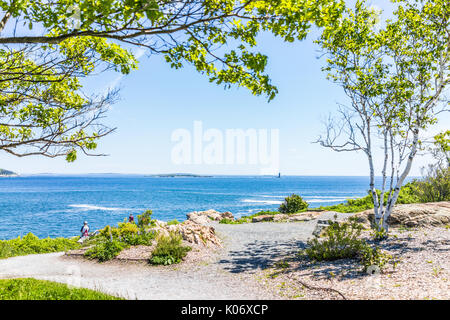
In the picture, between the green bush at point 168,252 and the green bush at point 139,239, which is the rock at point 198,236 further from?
the green bush at point 139,239

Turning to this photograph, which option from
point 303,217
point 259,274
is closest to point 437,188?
point 303,217

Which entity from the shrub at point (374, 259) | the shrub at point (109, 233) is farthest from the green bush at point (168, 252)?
the shrub at point (374, 259)

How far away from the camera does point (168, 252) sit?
11.2 meters

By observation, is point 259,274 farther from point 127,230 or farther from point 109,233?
point 109,233

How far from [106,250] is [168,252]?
9.25 ft

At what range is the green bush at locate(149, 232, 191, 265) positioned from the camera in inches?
426

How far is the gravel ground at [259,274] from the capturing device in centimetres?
670

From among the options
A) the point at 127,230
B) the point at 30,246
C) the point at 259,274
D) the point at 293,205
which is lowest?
the point at 30,246
